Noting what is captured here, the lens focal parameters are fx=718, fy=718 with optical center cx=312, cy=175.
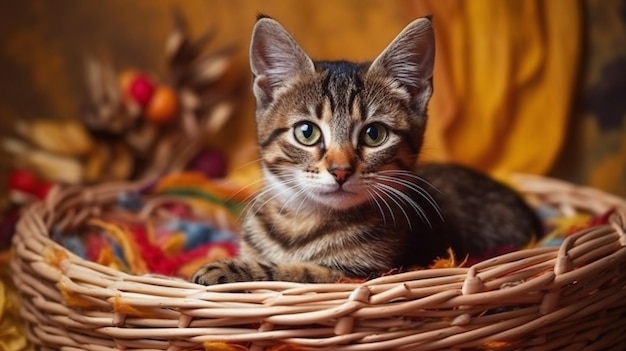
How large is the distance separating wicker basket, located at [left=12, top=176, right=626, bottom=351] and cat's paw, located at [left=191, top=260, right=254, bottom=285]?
61 mm

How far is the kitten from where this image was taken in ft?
4.12

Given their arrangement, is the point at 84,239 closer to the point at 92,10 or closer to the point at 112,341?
the point at 112,341

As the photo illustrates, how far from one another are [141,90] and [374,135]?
119 centimetres

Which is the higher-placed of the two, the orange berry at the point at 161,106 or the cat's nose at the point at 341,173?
the cat's nose at the point at 341,173

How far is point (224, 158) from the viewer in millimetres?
2439

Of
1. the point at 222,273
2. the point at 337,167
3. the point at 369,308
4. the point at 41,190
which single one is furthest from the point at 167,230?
the point at 369,308

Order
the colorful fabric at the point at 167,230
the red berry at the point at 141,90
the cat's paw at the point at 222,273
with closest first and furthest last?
the cat's paw at the point at 222,273, the colorful fabric at the point at 167,230, the red berry at the point at 141,90

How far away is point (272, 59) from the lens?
1376 millimetres

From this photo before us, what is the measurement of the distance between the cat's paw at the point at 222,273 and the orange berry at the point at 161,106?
1149 mm

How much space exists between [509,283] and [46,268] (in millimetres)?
821

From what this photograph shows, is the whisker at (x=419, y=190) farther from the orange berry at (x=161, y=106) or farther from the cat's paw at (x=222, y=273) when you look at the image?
the orange berry at (x=161, y=106)

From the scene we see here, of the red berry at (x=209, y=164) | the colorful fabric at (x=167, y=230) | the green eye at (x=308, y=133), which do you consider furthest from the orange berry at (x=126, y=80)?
the green eye at (x=308, y=133)

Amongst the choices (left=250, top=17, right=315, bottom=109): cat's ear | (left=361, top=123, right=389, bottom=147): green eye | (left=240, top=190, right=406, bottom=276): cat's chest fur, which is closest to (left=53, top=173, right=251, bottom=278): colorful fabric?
(left=240, top=190, right=406, bottom=276): cat's chest fur

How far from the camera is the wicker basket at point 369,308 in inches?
43.1
